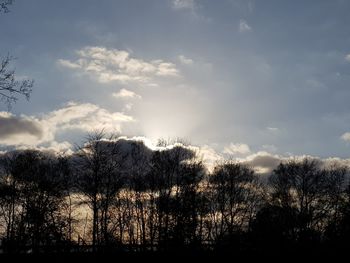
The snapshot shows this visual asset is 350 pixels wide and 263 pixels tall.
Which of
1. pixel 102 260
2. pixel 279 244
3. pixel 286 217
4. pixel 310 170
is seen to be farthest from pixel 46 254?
pixel 310 170

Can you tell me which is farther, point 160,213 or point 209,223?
point 209,223

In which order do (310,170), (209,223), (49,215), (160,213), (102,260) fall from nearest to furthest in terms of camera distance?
(102,260)
(49,215)
(160,213)
(209,223)
(310,170)

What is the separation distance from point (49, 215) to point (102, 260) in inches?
840

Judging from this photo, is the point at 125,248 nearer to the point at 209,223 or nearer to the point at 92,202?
the point at 92,202

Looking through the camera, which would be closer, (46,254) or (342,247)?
(46,254)

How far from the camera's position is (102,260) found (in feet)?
103

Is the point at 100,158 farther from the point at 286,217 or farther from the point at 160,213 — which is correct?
the point at 286,217

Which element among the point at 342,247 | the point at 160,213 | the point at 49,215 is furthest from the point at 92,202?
the point at 342,247

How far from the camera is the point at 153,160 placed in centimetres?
5894

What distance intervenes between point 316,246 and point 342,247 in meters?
2.63

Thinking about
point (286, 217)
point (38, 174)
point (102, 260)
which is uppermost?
point (38, 174)

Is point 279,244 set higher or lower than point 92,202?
lower

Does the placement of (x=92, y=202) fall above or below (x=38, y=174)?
below

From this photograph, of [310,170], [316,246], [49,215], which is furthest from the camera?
[310,170]
